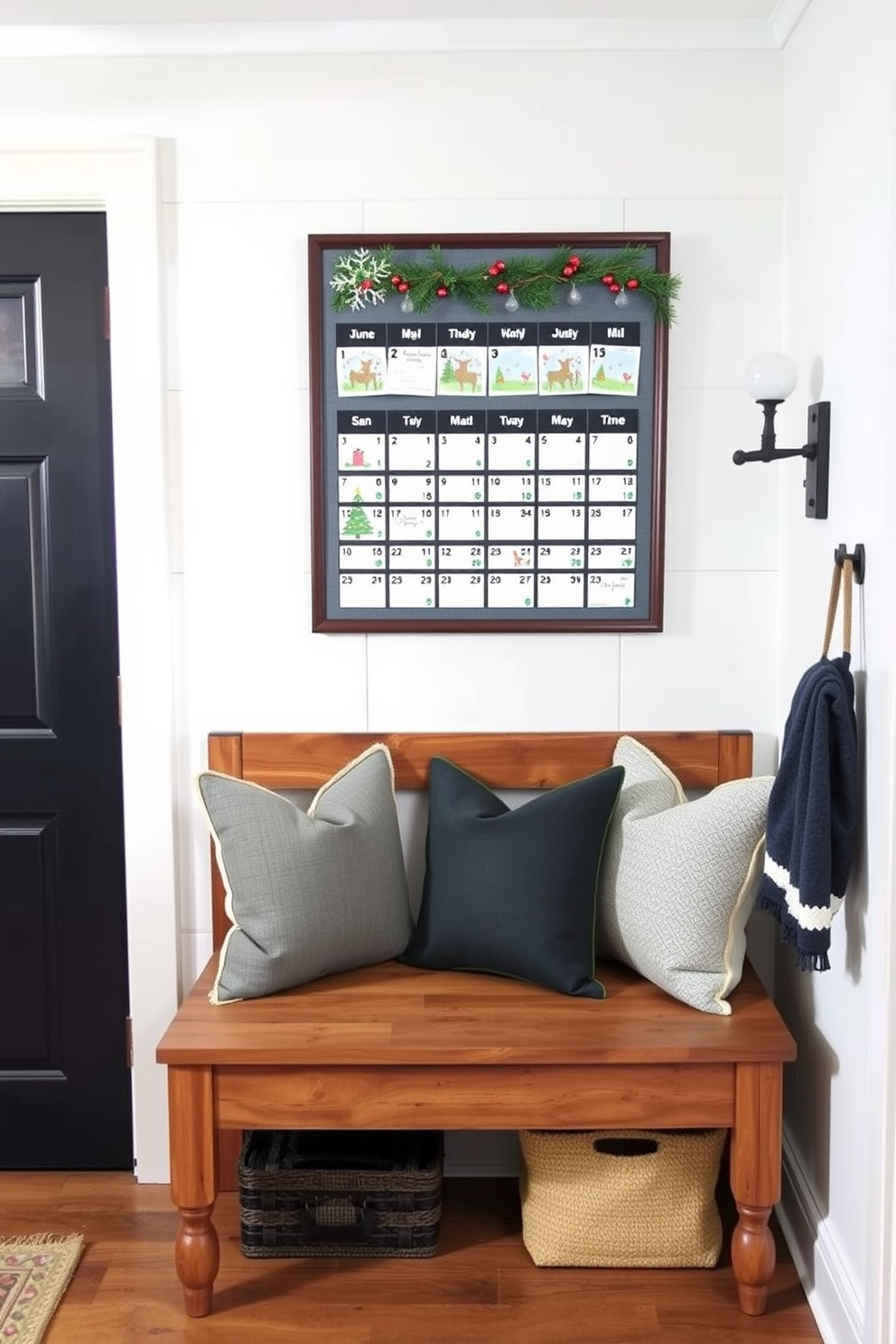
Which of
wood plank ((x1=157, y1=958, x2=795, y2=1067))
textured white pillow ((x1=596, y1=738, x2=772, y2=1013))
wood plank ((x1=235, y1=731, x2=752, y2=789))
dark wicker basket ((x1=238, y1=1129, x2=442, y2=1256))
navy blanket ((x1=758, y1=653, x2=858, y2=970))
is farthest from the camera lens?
wood plank ((x1=235, y1=731, x2=752, y2=789))

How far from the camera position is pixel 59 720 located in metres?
2.66

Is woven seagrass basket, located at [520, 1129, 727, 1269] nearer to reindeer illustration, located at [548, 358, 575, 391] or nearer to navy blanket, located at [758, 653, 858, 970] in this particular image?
navy blanket, located at [758, 653, 858, 970]

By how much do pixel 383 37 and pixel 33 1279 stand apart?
96.3 inches

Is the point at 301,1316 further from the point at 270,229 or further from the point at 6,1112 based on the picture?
the point at 270,229

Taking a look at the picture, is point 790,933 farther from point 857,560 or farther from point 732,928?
point 857,560

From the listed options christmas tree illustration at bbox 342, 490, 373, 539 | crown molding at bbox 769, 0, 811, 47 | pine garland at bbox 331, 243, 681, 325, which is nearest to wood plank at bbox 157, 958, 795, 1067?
christmas tree illustration at bbox 342, 490, 373, 539

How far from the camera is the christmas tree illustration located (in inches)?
101

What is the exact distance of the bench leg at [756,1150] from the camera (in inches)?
85.1

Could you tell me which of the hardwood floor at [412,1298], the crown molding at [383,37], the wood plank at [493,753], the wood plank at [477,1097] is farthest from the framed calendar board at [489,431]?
the hardwood floor at [412,1298]

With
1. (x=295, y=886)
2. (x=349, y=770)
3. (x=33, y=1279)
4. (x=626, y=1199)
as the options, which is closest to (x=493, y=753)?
(x=349, y=770)

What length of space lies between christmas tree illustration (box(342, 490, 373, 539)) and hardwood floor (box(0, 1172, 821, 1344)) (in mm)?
1401

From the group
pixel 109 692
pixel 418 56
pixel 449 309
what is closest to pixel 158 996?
pixel 109 692

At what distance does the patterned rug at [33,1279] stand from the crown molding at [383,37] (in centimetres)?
232

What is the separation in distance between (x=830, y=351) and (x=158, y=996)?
1.85m
